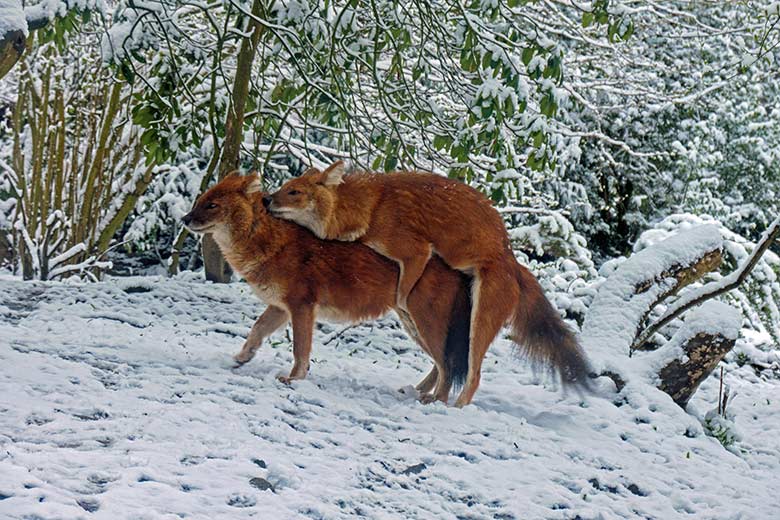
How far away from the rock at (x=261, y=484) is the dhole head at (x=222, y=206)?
242 centimetres

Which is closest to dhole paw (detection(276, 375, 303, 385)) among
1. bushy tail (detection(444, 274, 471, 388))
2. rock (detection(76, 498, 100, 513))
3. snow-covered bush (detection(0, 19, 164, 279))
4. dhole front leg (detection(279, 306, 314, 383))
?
dhole front leg (detection(279, 306, 314, 383))

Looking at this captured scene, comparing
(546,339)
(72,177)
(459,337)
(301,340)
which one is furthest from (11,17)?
(72,177)

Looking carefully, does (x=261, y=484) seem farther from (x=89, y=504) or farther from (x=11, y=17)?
(x=11, y=17)

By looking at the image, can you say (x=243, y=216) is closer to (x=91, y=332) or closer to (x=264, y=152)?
(x=91, y=332)

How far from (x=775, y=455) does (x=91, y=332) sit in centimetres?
482

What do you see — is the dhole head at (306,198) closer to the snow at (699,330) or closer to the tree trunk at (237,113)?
the tree trunk at (237,113)

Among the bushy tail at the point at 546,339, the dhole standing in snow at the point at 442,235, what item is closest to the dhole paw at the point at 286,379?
the dhole standing in snow at the point at 442,235

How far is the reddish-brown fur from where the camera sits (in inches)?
233

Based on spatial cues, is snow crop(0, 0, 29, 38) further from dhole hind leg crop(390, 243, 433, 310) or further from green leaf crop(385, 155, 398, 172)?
green leaf crop(385, 155, 398, 172)

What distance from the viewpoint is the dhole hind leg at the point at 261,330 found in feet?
20.0

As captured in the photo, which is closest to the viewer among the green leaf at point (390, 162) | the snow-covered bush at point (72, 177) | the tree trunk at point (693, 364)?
the tree trunk at point (693, 364)

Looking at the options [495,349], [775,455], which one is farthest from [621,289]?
[775,455]

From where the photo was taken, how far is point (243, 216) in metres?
6.03

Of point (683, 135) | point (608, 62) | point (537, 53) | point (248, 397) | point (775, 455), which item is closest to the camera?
point (248, 397)
